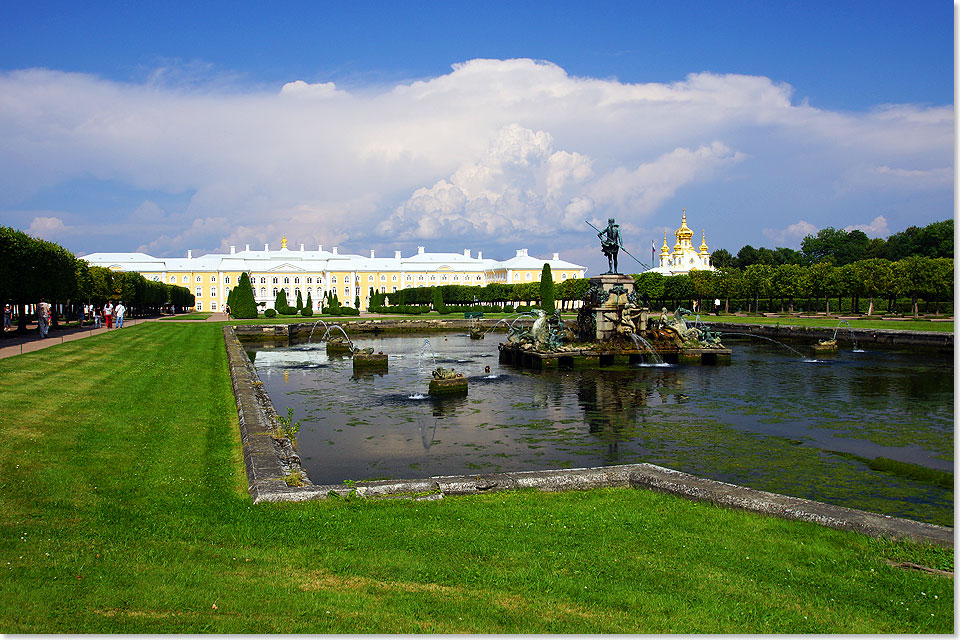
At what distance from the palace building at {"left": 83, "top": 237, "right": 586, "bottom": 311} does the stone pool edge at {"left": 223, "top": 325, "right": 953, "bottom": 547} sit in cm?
8886

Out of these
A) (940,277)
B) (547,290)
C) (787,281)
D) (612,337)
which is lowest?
(612,337)

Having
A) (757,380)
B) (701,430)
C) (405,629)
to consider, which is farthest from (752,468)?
(757,380)

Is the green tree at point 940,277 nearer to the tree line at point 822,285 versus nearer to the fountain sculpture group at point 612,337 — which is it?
the tree line at point 822,285

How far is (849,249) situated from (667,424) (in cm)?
9011

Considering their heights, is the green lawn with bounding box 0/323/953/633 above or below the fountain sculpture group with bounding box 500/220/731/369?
below

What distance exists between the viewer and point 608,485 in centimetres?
659

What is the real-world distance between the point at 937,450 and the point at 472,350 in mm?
18681

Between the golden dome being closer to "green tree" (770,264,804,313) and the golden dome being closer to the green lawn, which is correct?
"green tree" (770,264,804,313)

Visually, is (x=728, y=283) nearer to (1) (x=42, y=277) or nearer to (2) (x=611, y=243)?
(2) (x=611, y=243)

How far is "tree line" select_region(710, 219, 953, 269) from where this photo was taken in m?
67.2

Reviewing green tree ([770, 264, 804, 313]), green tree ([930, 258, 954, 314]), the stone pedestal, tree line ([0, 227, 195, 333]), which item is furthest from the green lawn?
green tree ([770, 264, 804, 313])

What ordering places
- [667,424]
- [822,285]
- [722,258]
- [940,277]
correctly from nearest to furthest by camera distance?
1. [667,424]
2. [940,277]
3. [822,285]
4. [722,258]

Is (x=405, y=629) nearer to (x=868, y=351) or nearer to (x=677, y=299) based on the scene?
(x=868, y=351)

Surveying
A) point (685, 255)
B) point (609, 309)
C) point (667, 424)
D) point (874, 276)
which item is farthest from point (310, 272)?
point (667, 424)
